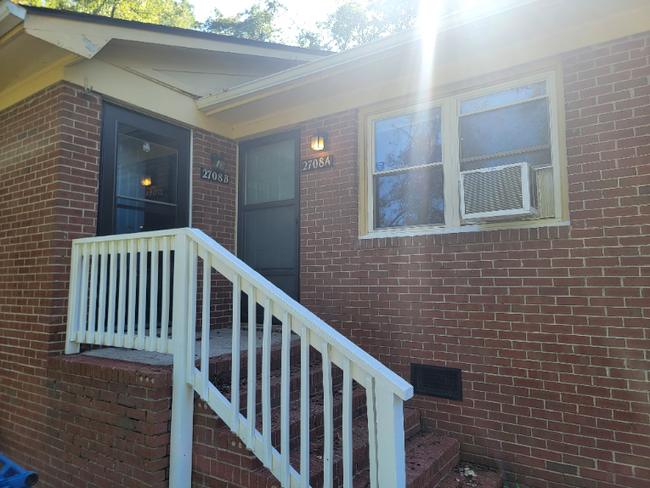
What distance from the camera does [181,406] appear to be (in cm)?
251

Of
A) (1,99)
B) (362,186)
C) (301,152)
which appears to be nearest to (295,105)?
(301,152)

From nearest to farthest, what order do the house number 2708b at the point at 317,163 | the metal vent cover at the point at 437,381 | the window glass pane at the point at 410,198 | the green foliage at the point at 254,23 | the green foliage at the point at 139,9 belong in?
the metal vent cover at the point at 437,381, the window glass pane at the point at 410,198, the house number 2708b at the point at 317,163, the green foliage at the point at 139,9, the green foliage at the point at 254,23

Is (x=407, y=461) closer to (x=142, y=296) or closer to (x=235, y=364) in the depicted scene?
(x=235, y=364)

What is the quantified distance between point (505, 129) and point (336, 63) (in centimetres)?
155

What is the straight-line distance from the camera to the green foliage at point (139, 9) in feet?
51.4

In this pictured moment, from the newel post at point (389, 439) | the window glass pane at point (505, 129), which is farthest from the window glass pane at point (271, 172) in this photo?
the newel post at point (389, 439)

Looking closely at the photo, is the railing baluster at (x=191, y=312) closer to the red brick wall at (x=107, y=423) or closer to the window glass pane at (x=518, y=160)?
the red brick wall at (x=107, y=423)

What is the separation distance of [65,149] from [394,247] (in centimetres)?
295

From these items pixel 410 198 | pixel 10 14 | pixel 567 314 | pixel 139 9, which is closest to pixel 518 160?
pixel 410 198

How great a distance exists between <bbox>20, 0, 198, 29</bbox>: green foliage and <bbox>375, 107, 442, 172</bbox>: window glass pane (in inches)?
577

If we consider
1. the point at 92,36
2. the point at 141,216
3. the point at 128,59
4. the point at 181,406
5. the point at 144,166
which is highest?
the point at 128,59

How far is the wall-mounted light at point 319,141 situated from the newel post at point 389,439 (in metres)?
2.92

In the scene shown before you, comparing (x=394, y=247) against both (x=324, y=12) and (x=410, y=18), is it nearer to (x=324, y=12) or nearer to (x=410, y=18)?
(x=410, y=18)

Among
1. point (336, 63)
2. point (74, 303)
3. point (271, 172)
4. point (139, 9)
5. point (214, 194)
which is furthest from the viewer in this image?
point (139, 9)
